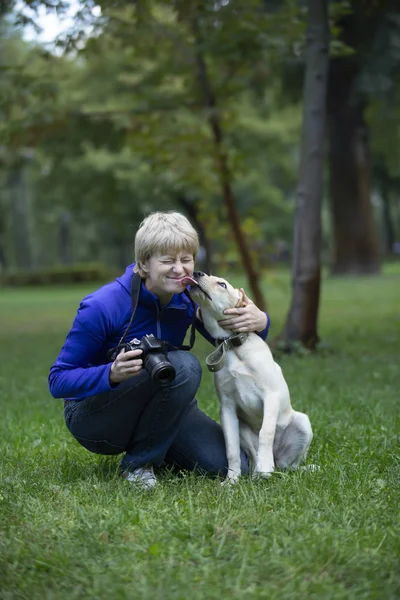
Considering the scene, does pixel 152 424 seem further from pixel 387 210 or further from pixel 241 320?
pixel 387 210

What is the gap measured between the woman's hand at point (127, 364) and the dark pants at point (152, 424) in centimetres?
13

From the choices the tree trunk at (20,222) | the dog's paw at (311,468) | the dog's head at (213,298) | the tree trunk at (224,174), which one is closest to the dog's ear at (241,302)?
the dog's head at (213,298)

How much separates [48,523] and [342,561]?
1184mm

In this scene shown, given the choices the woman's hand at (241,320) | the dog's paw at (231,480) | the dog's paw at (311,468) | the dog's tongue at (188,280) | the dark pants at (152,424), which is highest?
the dog's tongue at (188,280)

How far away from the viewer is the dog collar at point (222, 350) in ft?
13.2

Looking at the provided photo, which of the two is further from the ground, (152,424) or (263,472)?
(152,424)

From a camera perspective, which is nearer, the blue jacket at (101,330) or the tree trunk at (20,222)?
the blue jacket at (101,330)

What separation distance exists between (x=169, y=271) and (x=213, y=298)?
245 mm

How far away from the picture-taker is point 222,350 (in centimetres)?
405

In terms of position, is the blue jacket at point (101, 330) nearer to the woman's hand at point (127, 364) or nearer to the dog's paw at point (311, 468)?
the woman's hand at point (127, 364)

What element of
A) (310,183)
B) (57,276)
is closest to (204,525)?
(310,183)

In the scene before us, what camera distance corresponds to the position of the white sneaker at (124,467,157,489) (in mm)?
3953

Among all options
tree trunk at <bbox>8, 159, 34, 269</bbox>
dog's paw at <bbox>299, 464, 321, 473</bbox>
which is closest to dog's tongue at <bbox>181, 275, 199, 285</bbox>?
dog's paw at <bbox>299, 464, 321, 473</bbox>

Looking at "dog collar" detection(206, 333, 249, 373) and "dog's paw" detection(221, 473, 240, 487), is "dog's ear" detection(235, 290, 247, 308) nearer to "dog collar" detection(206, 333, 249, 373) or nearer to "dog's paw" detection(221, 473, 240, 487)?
"dog collar" detection(206, 333, 249, 373)
